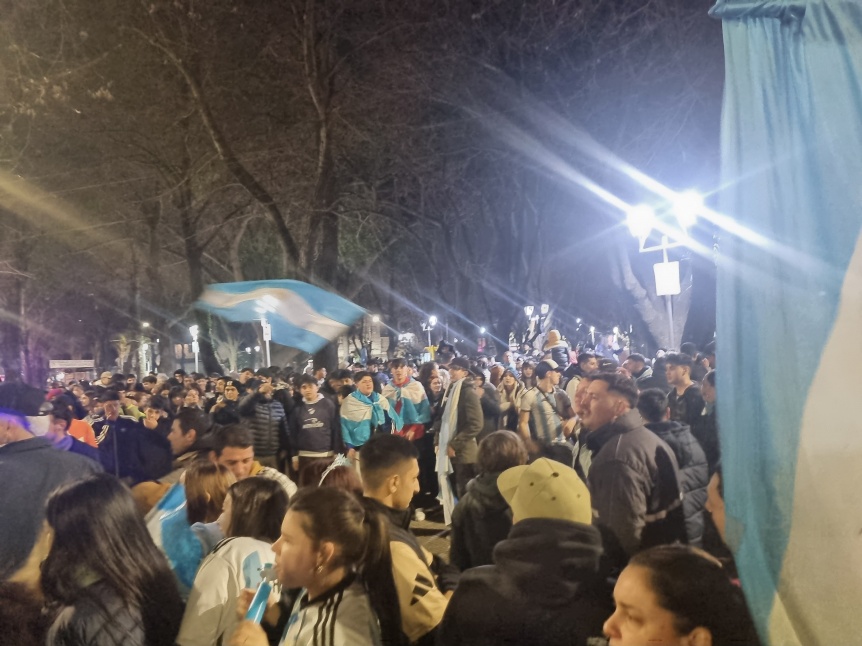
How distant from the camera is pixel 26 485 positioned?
3.89 metres

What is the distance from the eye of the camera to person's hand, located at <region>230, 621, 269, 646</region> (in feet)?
7.99

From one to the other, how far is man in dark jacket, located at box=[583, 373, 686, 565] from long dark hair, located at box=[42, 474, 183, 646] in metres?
2.06

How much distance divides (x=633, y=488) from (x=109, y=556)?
8.55 ft

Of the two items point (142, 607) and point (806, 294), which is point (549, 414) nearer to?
point (142, 607)

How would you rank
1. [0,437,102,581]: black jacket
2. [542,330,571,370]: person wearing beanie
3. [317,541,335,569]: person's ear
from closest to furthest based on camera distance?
1. [317,541,335,569]: person's ear
2. [0,437,102,581]: black jacket
3. [542,330,571,370]: person wearing beanie

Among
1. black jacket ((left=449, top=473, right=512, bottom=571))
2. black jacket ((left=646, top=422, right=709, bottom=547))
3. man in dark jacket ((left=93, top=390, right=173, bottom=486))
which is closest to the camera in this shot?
black jacket ((left=449, top=473, right=512, bottom=571))

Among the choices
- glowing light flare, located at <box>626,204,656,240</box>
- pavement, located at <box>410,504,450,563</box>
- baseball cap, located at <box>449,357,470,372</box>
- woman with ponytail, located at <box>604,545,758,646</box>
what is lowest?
pavement, located at <box>410,504,450,563</box>

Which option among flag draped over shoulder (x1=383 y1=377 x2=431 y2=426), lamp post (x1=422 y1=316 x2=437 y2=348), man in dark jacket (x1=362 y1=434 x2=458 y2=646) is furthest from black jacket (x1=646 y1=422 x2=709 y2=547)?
lamp post (x1=422 y1=316 x2=437 y2=348)

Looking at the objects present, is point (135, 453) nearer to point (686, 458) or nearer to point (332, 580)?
point (332, 580)

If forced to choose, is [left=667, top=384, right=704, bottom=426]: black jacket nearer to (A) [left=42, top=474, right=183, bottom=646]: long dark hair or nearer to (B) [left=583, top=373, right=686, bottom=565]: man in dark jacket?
(B) [left=583, top=373, right=686, bottom=565]: man in dark jacket

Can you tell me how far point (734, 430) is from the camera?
64.6 inches

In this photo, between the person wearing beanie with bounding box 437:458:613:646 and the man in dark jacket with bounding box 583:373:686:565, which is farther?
the man in dark jacket with bounding box 583:373:686:565

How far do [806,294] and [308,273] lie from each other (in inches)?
536

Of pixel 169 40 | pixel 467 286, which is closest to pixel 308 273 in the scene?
pixel 169 40
